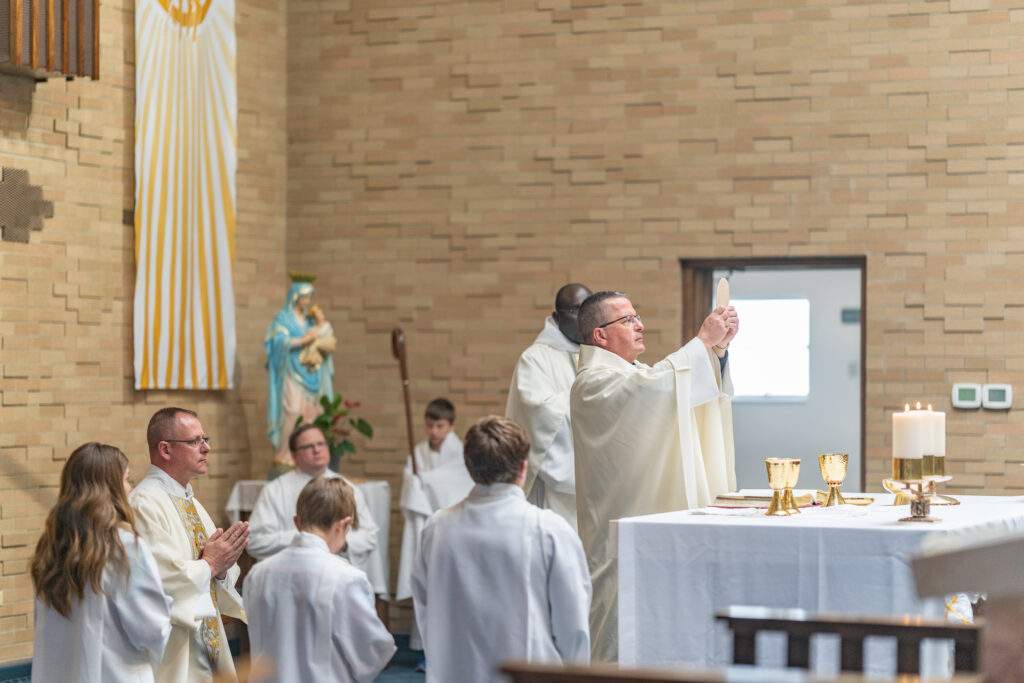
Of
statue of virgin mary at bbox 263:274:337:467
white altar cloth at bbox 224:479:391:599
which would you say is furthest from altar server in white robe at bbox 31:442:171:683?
statue of virgin mary at bbox 263:274:337:467

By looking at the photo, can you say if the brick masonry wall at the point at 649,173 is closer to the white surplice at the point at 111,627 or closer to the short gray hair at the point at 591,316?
the short gray hair at the point at 591,316

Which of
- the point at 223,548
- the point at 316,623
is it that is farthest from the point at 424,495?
the point at 316,623

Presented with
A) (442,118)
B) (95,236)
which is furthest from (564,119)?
(95,236)

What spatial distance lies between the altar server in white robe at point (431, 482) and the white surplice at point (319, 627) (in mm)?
4823

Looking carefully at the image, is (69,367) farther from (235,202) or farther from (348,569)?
(348,569)

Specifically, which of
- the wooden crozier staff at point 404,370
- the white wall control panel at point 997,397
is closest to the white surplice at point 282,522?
the wooden crozier staff at point 404,370

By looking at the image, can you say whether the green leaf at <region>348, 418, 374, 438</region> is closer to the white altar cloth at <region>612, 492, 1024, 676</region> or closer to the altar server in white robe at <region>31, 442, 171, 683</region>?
the white altar cloth at <region>612, 492, 1024, 676</region>

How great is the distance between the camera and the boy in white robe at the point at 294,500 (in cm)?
889

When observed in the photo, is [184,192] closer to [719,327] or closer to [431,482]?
[431,482]

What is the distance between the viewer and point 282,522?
353 inches

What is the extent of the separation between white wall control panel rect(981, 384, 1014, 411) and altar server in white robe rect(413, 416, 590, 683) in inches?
206

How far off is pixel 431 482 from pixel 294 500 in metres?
1.03

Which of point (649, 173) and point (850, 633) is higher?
point (649, 173)

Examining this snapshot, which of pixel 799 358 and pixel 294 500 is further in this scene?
pixel 799 358
